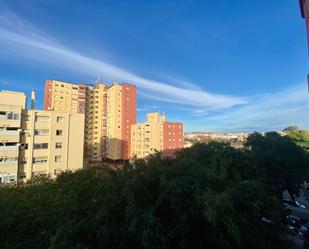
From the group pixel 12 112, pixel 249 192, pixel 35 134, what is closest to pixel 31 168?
pixel 35 134

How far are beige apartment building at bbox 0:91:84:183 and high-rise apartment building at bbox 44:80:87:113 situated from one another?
22.2 meters

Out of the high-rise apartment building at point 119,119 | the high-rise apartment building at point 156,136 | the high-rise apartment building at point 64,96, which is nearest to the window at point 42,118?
the high-rise apartment building at point 64,96

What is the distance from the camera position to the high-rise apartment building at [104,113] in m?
43.2

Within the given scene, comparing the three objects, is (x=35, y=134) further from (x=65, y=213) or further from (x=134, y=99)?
(x=134, y=99)

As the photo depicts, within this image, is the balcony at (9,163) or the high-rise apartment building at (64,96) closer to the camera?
the balcony at (9,163)

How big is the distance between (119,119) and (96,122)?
6424mm

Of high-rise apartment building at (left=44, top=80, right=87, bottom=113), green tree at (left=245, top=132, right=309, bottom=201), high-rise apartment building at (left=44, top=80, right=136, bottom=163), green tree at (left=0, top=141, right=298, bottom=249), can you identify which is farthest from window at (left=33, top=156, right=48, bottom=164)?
high-rise apartment building at (left=44, top=80, right=136, bottom=163)

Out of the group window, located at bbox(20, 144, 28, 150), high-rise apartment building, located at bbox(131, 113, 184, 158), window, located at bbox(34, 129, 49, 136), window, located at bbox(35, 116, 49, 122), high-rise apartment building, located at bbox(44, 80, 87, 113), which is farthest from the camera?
high-rise apartment building, located at bbox(131, 113, 184, 158)

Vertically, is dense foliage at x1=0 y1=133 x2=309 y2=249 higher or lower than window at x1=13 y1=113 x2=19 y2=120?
lower

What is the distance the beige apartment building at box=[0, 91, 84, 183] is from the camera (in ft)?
56.7

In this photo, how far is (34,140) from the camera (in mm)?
18812

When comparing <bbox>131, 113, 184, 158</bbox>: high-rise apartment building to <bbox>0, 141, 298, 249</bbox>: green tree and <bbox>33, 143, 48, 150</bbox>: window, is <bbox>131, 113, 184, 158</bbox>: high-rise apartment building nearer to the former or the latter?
<bbox>33, 143, 48, 150</bbox>: window

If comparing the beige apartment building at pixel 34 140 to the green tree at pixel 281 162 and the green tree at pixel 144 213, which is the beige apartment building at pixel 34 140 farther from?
the green tree at pixel 281 162

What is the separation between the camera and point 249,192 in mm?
4754
